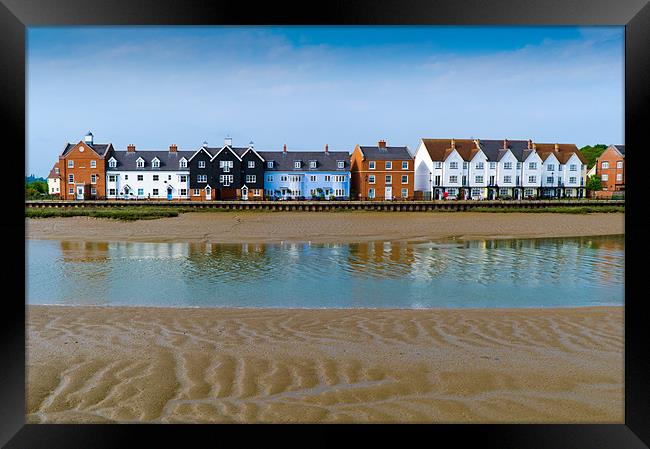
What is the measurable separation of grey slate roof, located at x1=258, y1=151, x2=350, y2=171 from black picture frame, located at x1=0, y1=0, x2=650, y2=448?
3974cm

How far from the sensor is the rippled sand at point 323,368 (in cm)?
279

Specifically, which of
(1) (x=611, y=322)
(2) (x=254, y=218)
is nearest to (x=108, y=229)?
(2) (x=254, y=218)

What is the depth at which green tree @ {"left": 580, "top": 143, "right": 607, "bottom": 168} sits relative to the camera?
48.6m

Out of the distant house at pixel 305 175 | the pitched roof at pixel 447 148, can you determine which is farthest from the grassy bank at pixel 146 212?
the distant house at pixel 305 175

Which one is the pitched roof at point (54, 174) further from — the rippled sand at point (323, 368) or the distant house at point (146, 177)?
the rippled sand at point (323, 368)

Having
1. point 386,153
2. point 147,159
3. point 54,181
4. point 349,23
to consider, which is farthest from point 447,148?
point 349,23

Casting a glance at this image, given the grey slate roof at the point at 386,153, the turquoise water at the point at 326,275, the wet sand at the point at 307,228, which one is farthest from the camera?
the grey slate roof at the point at 386,153

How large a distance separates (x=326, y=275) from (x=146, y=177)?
34501 millimetres

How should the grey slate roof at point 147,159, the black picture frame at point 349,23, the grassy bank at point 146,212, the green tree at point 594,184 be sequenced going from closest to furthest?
the black picture frame at point 349,23
the grassy bank at point 146,212
the grey slate roof at point 147,159
the green tree at point 594,184

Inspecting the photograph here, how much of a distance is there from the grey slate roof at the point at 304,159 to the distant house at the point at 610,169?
20.7 m

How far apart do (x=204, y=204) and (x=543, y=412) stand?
32864 millimetres

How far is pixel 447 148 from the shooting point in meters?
41.7

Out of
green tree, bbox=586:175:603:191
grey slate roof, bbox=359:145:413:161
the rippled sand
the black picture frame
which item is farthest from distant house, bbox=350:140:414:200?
the black picture frame
